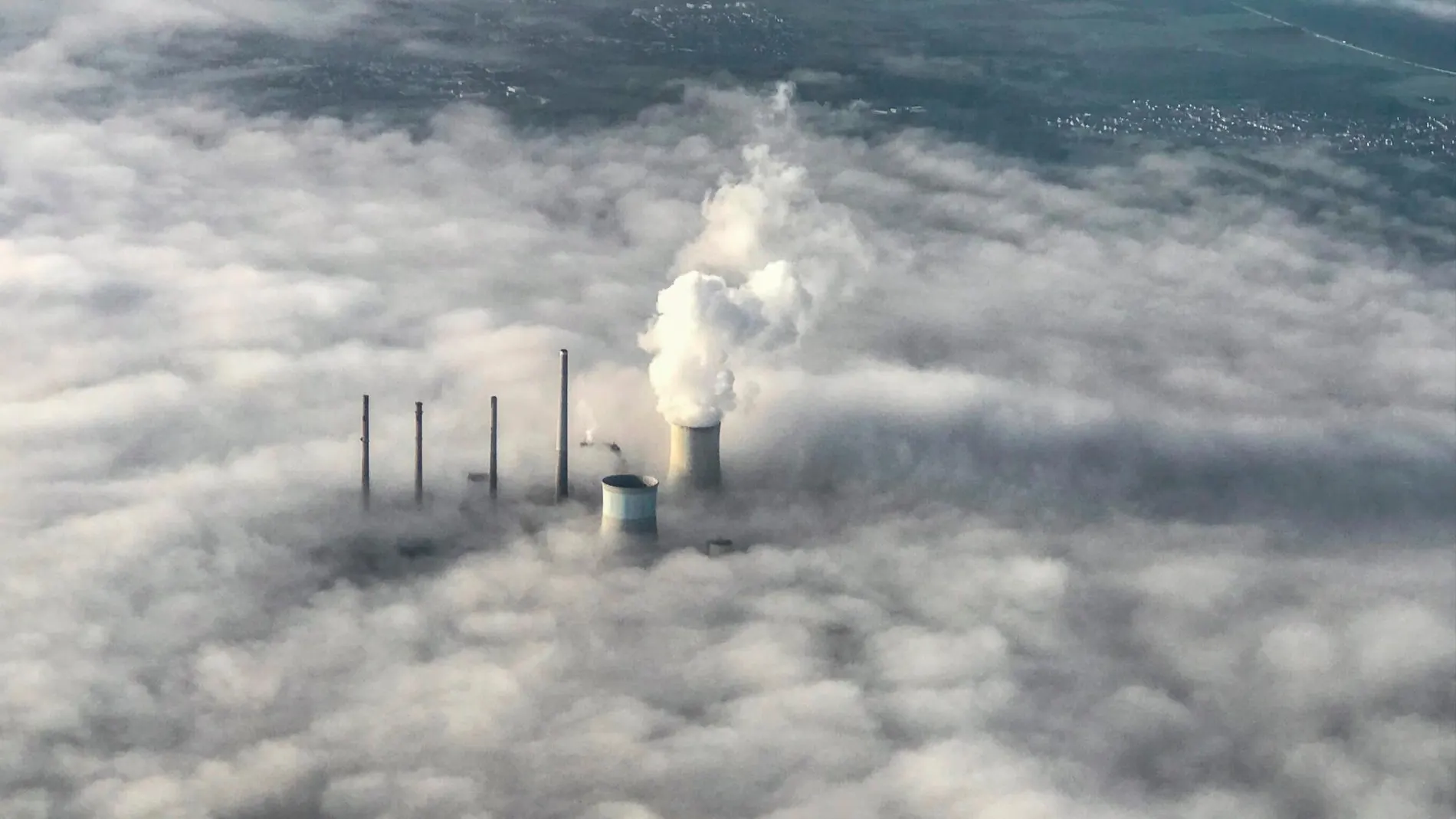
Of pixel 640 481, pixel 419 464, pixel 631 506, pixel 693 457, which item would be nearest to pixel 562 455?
pixel 419 464

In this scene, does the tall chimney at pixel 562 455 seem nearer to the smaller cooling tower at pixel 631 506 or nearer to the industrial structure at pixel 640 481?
the industrial structure at pixel 640 481

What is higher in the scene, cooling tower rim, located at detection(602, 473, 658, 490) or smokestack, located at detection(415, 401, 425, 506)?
cooling tower rim, located at detection(602, 473, 658, 490)

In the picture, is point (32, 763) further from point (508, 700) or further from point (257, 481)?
point (257, 481)

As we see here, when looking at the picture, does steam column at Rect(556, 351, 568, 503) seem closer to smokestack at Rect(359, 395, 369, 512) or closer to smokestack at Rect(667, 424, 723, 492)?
smokestack at Rect(667, 424, 723, 492)

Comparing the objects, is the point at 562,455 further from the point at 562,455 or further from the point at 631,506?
the point at 631,506

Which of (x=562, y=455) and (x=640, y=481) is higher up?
(x=640, y=481)

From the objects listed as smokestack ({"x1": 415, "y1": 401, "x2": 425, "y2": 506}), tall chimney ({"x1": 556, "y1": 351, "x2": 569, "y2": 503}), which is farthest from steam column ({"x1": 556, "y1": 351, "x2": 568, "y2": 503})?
smokestack ({"x1": 415, "y1": 401, "x2": 425, "y2": 506})

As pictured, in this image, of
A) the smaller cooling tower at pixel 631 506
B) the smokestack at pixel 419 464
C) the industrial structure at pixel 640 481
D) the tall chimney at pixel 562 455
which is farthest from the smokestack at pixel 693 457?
the smokestack at pixel 419 464
